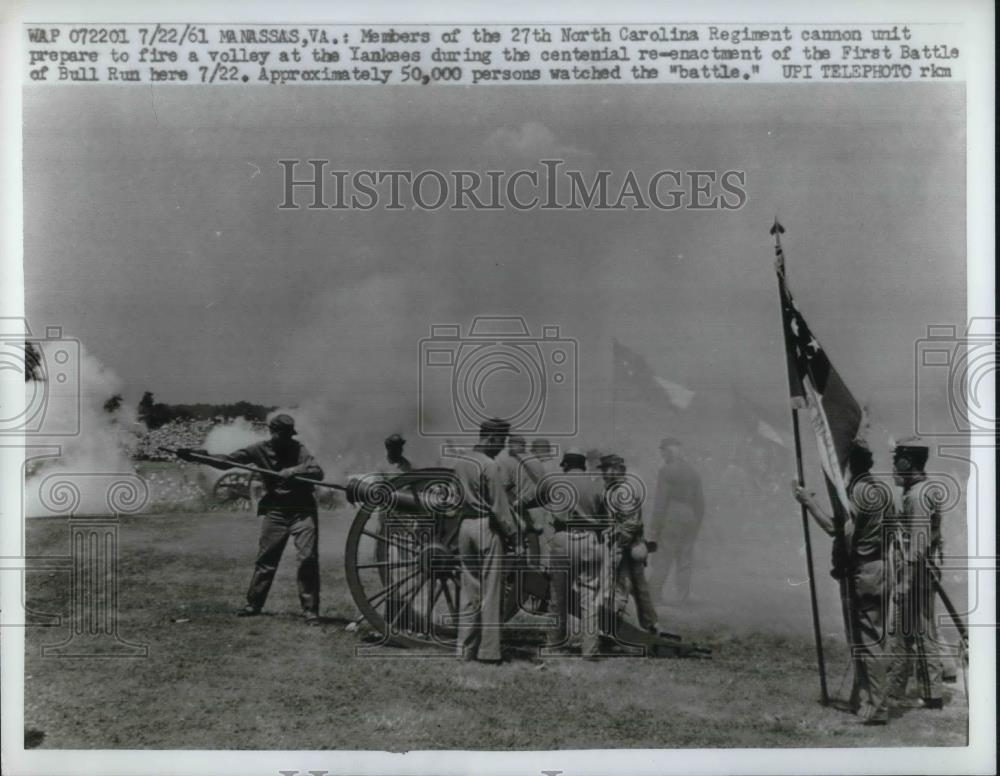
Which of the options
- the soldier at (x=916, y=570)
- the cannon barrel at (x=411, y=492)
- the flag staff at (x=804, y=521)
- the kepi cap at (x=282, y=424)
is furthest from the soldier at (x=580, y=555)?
the soldier at (x=916, y=570)

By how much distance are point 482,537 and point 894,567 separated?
2.19 meters

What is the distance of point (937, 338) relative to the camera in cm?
503

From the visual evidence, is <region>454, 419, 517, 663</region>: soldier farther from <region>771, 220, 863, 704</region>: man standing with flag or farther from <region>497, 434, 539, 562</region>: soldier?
<region>771, 220, 863, 704</region>: man standing with flag

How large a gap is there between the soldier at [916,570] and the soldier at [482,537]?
6.77 ft

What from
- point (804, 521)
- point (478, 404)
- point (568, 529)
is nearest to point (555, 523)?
point (568, 529)

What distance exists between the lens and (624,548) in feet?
16.3

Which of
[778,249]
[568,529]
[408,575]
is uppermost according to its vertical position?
[778,249]

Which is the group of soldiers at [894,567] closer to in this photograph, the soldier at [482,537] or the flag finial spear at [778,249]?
the flag finial spear at [778,249]

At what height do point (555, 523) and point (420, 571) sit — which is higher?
point (555, 523)

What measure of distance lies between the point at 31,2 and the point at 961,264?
5.13 meters

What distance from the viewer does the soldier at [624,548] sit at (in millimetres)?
4953

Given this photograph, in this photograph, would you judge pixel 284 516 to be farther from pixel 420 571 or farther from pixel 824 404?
pixel 824 404

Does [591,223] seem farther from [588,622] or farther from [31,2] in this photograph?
[31,2]

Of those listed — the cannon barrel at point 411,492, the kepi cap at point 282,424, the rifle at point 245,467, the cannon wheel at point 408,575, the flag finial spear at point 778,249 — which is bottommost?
the cannon wheel at point 408,575
